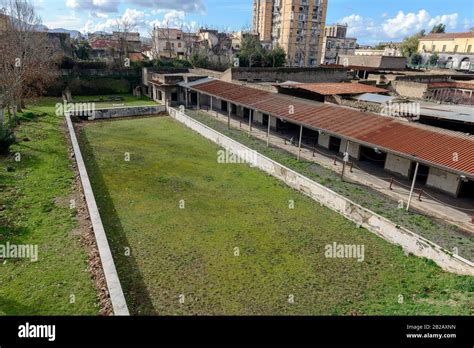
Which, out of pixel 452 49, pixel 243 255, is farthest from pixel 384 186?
pixel 452 49

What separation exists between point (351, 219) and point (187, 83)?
27944mm

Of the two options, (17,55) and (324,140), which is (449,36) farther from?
(17,55)

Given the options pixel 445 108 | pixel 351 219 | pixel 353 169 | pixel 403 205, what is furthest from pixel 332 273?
pixel 445 108

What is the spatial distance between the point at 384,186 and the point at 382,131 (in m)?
2.79

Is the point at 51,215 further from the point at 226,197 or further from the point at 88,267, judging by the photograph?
the point at 226,197

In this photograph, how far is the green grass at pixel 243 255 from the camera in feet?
30.7

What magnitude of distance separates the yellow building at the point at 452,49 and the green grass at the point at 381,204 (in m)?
62.1

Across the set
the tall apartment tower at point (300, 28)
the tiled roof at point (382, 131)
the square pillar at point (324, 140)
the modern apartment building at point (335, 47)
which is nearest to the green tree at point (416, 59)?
the tall apartment tower at point (300, 28)

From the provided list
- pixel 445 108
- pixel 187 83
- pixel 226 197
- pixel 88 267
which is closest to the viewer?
pixel 88 267

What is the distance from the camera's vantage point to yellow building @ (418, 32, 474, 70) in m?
67.9

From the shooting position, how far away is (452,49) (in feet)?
238

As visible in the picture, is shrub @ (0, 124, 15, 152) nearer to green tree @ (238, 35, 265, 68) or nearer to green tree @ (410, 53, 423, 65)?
green tree @ (238, 35, 265, 68)

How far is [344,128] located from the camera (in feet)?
61.2
